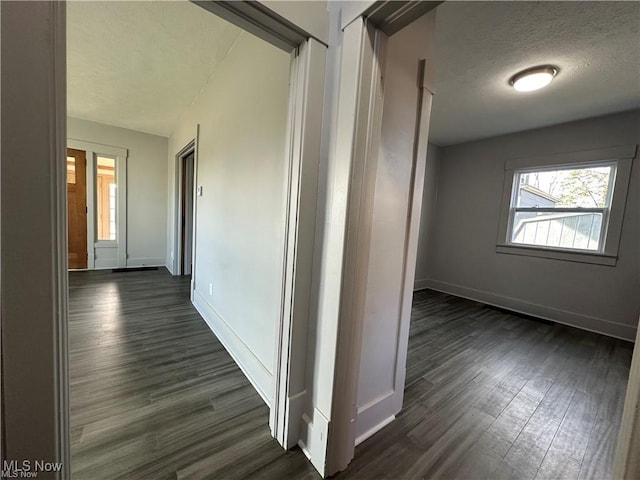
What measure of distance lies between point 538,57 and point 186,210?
4.81m

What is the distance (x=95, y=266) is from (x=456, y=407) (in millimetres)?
5820

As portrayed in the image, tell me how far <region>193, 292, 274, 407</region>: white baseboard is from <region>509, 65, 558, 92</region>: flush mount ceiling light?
3.07 m

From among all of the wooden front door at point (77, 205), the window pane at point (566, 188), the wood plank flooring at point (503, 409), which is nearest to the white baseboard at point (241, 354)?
the wood plank flooring at point (503, 409)

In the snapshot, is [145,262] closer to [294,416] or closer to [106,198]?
[106,198]

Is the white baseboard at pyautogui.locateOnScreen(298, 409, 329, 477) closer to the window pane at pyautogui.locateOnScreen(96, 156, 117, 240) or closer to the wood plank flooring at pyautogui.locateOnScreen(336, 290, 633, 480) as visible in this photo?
the wood plank flooring at pyautogui.locateOnScreen(336, 290, 633, 480)

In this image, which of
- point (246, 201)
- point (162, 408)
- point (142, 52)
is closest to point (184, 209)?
point (142, 52)

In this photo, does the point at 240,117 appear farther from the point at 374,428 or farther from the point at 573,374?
the point at 573,374

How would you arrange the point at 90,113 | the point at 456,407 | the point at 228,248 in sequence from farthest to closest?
the point at 90,113 → the point at 228,248 → the point at 456,407

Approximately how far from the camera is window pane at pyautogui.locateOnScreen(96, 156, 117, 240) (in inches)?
178

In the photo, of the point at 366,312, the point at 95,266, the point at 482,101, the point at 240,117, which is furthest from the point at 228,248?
the point at 95,266

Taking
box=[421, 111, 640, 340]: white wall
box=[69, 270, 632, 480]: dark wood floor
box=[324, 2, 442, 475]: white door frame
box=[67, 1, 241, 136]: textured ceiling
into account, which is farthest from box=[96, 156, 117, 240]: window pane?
box=[421, 111, 640, 340]: white wall

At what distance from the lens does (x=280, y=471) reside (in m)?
1.15

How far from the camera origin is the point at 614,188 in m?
2.79

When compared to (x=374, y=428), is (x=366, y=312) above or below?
above
